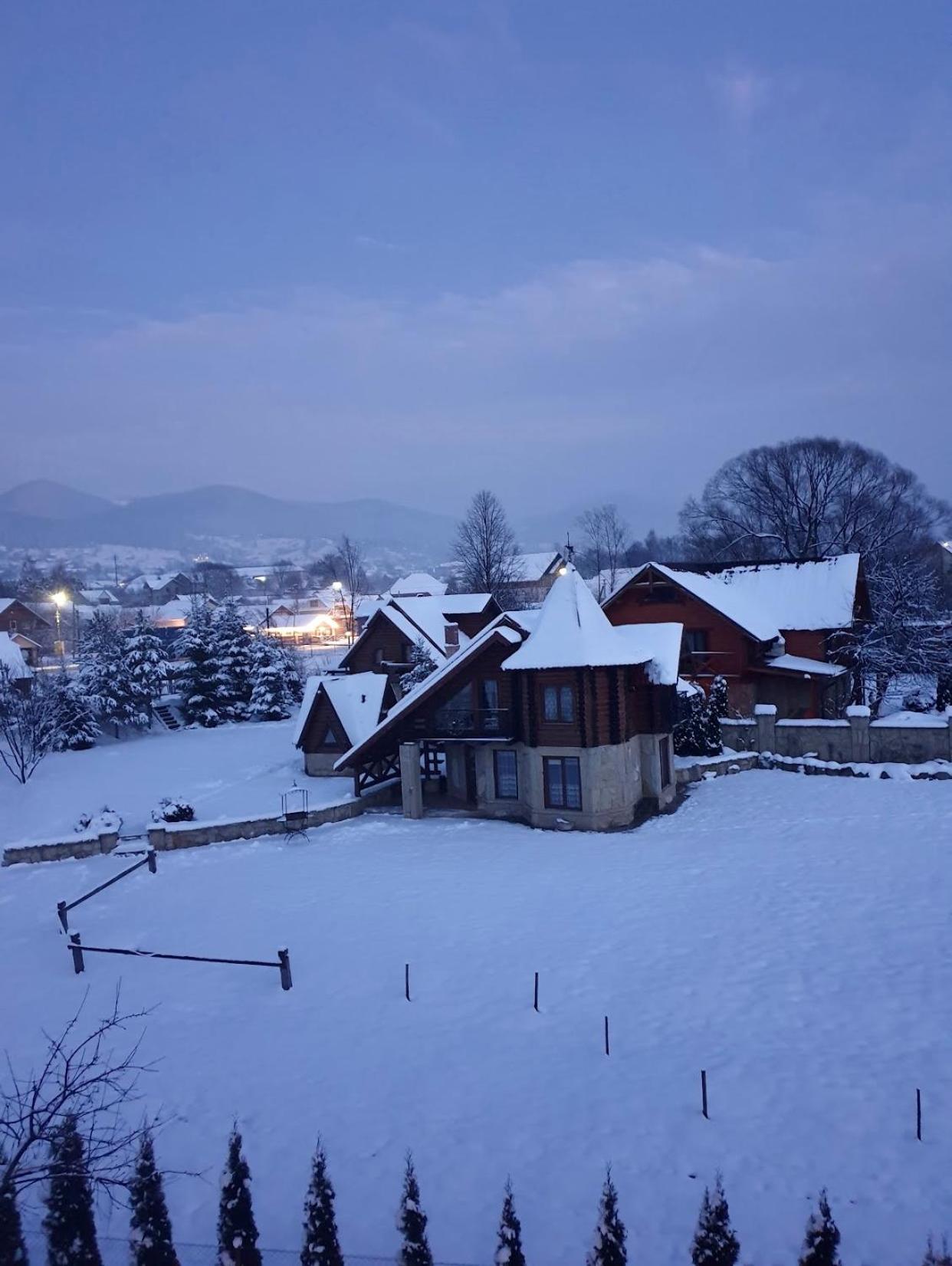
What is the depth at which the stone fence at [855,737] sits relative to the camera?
83.6 ft

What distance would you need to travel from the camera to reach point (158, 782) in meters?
31.4

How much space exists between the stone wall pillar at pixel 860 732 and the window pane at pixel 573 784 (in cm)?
1028

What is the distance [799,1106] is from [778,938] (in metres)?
4.93

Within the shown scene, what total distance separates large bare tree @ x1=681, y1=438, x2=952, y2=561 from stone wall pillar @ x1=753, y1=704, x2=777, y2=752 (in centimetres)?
2304

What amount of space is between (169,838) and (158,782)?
10.1 metres

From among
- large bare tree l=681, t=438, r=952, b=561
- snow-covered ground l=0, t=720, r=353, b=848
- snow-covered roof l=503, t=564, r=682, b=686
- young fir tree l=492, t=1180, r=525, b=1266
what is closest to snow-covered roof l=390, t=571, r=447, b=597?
large bare tree l=681, t=438, r=952, b=561

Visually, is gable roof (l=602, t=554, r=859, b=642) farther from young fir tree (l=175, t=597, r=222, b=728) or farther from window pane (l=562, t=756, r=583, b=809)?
young fir tree (l=175, t=597, r=222, b=728)

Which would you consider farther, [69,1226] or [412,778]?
[412,778]

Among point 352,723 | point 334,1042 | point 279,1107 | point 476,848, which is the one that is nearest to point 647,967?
point 334,1042

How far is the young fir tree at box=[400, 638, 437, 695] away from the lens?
31.4 metres

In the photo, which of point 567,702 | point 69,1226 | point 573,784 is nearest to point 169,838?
point 573,784

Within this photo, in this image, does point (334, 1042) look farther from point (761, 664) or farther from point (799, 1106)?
point (761, 664)

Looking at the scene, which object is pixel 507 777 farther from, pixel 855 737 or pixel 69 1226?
pixel 69 1226

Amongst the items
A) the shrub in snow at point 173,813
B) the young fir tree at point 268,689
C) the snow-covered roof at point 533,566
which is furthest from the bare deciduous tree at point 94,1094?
the snow-covered roof at point 533,566
